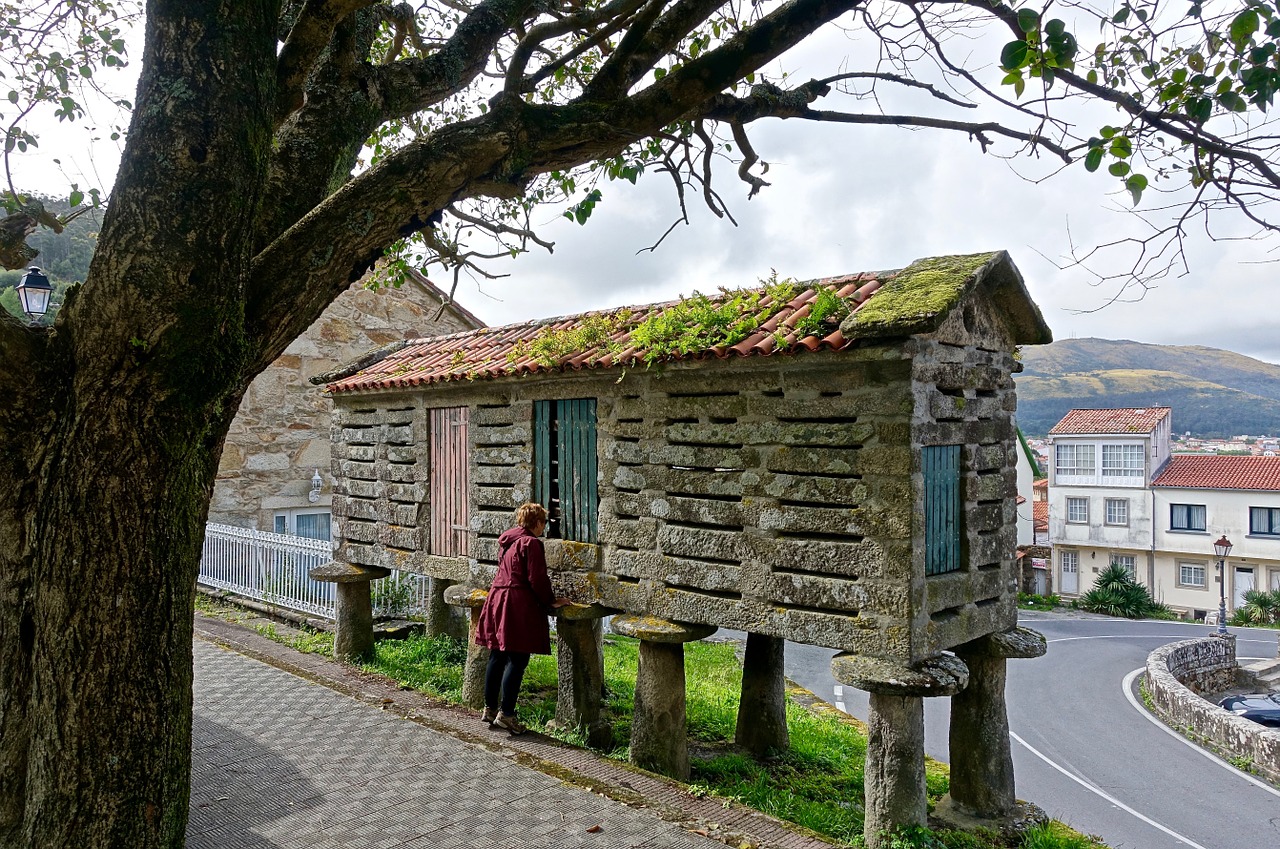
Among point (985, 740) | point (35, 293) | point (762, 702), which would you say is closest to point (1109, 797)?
point (762, 702)

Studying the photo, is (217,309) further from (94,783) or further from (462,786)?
(462,786)

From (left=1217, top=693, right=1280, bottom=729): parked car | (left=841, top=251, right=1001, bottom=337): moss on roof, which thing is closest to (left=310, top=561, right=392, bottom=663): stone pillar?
(left=841, top=251, right=1001, bottom=337): moss on roof

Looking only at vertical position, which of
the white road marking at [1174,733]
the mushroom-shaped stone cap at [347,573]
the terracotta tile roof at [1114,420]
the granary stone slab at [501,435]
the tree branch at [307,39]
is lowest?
the white road marking at [1174,733]

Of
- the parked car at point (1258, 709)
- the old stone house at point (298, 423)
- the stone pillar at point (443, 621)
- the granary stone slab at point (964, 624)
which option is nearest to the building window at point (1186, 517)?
the parked car at point (1258, 709)

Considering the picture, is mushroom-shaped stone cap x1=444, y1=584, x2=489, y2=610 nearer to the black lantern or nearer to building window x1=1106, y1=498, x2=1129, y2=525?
the black lantern

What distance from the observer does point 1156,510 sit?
3878 centimetres

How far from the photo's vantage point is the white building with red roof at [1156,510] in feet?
119

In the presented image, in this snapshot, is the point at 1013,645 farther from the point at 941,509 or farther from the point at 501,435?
the point at 501,435

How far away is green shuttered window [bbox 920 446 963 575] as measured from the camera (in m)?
6.11

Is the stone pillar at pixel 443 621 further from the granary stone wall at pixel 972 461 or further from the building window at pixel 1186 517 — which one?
the building window at pixel 1186 517

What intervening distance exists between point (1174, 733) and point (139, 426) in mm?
21028

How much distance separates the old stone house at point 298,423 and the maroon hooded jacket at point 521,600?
933 cm

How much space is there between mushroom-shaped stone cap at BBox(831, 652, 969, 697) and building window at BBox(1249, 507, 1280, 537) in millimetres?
38172

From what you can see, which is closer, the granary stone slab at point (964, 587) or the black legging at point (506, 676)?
the granary stone slab at point (964, 587)
